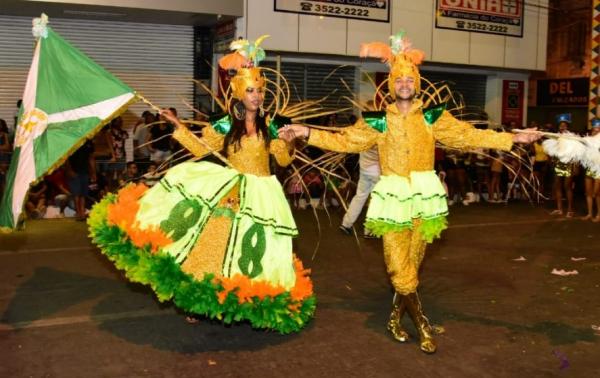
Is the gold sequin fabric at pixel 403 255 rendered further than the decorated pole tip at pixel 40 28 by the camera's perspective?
No

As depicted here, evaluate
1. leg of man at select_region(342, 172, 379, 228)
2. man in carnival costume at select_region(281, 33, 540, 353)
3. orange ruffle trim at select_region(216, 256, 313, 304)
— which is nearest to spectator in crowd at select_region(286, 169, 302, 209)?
leg of man at select_region(342, 172, 379, 228)

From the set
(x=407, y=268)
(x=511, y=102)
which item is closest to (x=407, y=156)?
(x=407, y=268)

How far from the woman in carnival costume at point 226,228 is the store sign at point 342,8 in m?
8.53

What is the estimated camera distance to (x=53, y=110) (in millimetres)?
5426

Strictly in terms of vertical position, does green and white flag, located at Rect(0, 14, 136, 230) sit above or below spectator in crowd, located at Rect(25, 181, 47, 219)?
above

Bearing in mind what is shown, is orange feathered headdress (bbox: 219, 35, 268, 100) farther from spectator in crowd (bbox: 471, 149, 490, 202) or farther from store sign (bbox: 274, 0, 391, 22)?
spectator in crowd (bbox: 471, 149, 490, 202)

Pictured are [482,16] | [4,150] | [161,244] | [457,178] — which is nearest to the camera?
[161,244]

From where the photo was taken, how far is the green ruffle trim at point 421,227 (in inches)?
200

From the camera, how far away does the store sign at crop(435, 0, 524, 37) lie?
51.5 ft

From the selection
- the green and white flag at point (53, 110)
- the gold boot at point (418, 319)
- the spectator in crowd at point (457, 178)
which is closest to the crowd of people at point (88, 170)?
the green and white flag at point (53, 110)

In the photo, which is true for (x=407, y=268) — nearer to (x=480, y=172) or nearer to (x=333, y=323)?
(x=333, y=323)

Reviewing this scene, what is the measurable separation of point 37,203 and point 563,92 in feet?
57.0

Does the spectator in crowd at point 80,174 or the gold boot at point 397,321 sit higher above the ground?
the spectator in crowd at point 80,174

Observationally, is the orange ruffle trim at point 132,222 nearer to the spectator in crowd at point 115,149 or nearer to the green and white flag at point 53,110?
the green and white flag at point 53,110
